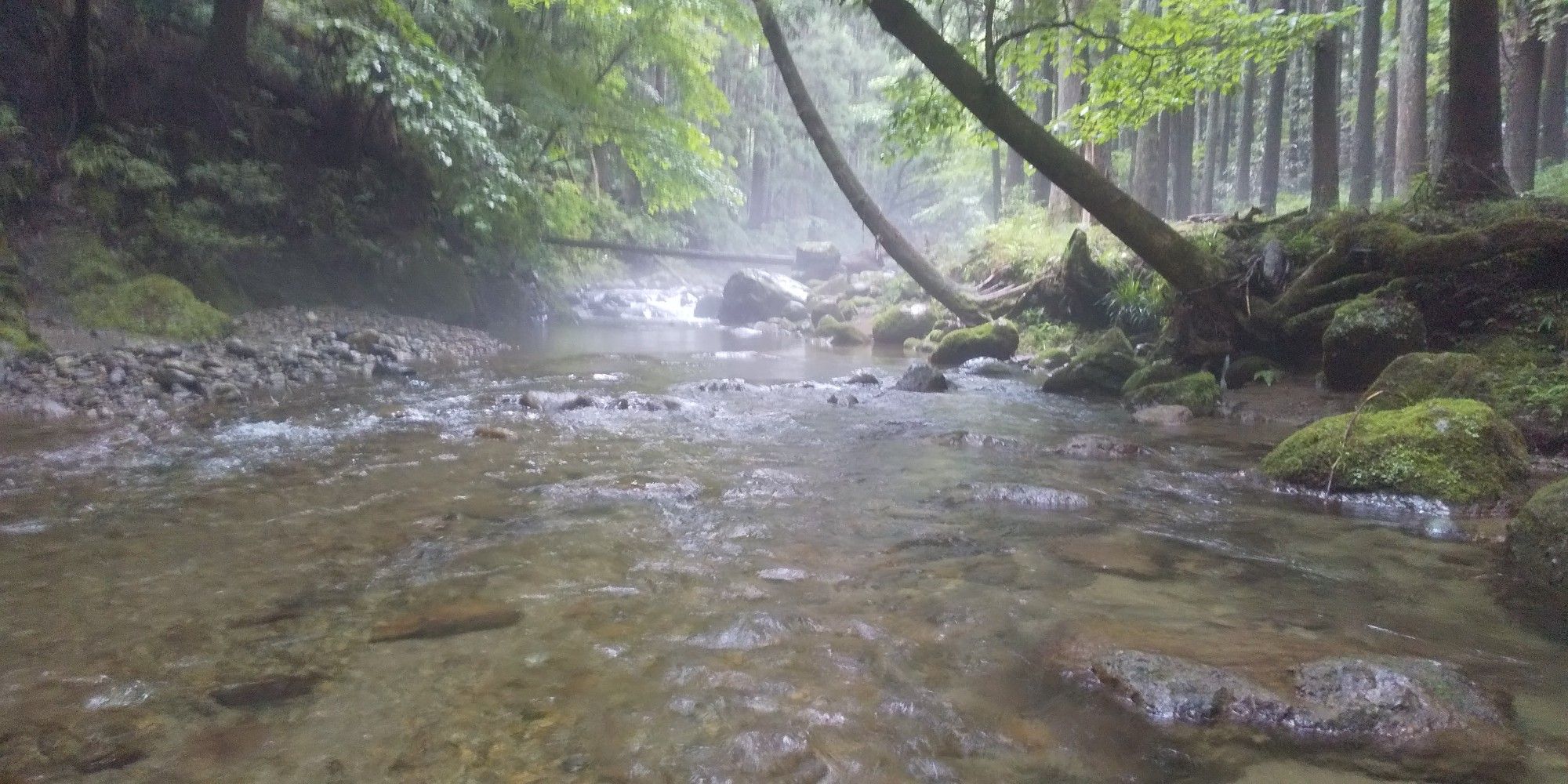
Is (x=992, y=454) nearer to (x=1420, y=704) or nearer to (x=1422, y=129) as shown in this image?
(x=1420, y=704)

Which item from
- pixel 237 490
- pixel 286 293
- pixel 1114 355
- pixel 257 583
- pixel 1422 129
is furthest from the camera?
pixel 1422 129

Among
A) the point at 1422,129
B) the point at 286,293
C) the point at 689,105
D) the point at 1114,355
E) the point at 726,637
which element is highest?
the point at 689,105

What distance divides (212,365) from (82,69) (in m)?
4.38

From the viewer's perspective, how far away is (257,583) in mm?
3516

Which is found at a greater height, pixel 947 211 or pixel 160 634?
pixel 947 211

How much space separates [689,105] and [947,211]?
28636 millimetres

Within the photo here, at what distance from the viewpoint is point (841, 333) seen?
17516mm

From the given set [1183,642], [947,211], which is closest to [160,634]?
[1183,642]

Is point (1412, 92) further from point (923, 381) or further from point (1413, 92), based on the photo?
point (923, 381)

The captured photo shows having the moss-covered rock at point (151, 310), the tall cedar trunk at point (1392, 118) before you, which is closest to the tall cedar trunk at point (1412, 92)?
the tall cedar trunk at point (1392, 118)

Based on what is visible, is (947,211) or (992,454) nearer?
(992,454)

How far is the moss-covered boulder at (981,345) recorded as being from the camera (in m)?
12.9

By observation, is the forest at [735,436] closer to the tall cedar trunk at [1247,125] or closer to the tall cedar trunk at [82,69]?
the tall cedar trunk at [82,69]

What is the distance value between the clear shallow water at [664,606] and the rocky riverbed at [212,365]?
101 centimetres
